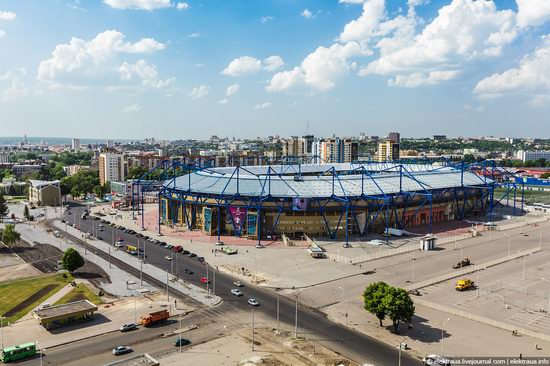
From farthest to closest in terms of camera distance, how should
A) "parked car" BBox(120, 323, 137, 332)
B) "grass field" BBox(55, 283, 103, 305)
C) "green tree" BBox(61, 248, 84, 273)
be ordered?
"green tree" BBox(61, 248, 84, 273) → "grass field" BBox(55, 283, 103, 305) → "parked car" BBox(120, 323, 137, 332)

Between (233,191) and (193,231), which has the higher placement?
(233,191)

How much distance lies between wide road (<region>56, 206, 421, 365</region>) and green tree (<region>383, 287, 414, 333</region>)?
3.48m

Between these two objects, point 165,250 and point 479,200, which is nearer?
point 165,250

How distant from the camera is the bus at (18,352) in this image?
42.3 meters

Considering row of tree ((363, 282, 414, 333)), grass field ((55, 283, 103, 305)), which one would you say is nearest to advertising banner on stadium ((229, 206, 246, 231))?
grass field ((55, 283, 103, 305))

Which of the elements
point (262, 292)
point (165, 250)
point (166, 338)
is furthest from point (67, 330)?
point (165, 250)

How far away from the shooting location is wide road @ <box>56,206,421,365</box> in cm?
4384

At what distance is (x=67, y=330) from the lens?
1972 inches

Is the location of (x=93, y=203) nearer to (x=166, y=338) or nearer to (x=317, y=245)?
(x=317, y=245)

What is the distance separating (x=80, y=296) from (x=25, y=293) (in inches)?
331

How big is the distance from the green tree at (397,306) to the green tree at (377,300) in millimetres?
501

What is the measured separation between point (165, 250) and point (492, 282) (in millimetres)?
58213

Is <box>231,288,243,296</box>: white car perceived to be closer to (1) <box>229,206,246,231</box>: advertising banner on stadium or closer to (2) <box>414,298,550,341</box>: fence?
(2) <box>414,298,550,341</box>: fence

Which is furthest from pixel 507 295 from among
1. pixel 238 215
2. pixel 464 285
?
pixel 238 215
